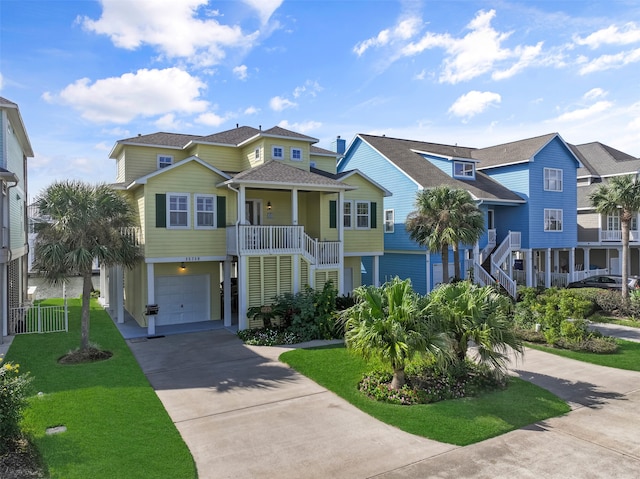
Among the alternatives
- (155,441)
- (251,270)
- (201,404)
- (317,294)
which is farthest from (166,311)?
(155,441)

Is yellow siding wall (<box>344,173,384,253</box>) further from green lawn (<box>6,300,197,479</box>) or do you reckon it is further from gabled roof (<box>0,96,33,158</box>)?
gabled roof (<box>0,96,33,158</box>)

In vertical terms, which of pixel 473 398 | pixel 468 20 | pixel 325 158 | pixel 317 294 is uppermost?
pixel 468 20

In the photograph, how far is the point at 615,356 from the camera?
1367 centimetres

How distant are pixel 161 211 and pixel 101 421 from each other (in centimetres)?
938

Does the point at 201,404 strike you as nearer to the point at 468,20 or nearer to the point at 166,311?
the point at 166,311

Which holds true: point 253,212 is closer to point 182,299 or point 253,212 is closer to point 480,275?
point 182,299

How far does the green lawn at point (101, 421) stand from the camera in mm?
6797

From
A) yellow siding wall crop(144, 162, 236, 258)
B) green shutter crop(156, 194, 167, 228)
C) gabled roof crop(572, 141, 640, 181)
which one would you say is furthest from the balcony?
gabled roof crop(572, 141, 640, 181)

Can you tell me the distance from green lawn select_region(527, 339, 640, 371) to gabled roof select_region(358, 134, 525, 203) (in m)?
11.3

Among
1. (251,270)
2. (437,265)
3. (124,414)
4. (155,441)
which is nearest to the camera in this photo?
A: (155,441)

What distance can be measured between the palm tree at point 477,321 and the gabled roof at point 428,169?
46.5 ft

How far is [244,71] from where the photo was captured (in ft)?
47.3

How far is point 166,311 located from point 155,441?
37.1 feet

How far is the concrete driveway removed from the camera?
6.98m
